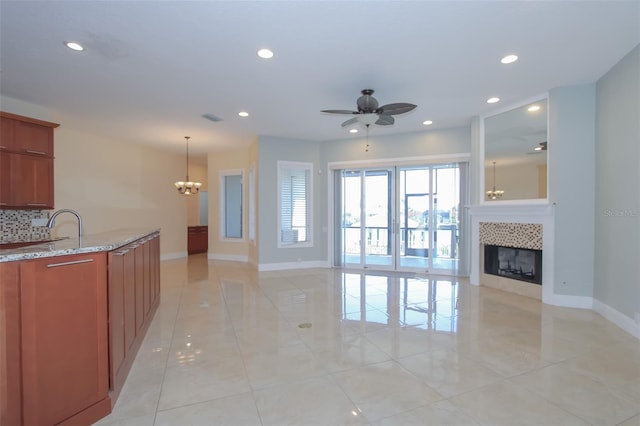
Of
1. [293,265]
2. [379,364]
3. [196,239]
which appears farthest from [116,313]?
[196,239]

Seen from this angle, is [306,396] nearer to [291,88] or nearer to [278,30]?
[278,30]

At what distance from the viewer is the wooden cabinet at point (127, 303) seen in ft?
7.00

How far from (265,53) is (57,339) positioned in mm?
3107

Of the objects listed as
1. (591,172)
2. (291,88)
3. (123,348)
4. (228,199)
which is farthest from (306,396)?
(228,199)

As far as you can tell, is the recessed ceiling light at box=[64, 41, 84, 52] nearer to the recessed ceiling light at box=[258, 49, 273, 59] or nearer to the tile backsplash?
the recessed ceiling light at box=[258, 49, 273, 59]

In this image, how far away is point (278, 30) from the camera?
2.99 meters

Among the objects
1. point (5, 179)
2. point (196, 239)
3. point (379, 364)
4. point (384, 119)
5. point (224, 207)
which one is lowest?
point (379, 364)

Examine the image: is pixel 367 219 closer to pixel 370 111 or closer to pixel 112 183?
pixel 370 111

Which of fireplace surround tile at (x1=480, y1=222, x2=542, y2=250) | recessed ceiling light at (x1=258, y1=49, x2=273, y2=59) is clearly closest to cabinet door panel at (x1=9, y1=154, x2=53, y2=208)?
recessed ceiling light at (x1=258, y1=49, x2=273, y2=59)

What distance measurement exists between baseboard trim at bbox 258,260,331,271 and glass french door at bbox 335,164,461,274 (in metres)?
0.37

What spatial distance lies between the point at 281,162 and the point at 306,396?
5.65 meters

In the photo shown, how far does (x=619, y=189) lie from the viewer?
145 inches

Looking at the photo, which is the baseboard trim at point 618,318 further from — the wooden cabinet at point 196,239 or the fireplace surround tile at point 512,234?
the wooden cabinet at point 196,239

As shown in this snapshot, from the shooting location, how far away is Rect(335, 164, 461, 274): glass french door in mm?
6574
